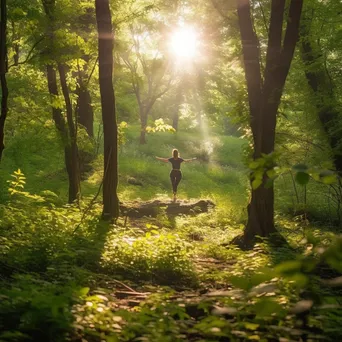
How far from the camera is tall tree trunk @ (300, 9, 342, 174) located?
1467cm

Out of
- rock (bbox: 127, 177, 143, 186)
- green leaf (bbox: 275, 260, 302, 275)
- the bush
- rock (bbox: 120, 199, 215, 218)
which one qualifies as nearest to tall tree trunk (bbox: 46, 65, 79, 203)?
rock (bbox: 120, 199, 215, 218)

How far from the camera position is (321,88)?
15.7 m

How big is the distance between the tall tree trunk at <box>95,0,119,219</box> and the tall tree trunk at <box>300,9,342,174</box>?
7.29 meters

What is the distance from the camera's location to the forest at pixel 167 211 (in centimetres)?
344

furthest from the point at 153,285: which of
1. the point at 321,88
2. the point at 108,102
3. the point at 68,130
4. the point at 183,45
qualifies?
the point at 183,45

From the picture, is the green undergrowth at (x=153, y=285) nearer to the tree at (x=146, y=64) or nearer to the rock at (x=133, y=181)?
the rock at (x=133, y=181)

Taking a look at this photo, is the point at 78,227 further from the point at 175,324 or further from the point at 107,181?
the point at 175,324

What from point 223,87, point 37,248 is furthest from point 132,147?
point 37,248

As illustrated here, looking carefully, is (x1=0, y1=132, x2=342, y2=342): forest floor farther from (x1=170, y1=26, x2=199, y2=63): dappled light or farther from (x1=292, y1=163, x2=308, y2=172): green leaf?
(x1=170, y1=26, x2=199, y2=63): dappled light

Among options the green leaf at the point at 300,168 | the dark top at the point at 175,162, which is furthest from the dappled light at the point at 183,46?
the green leaf at the point at 300,168

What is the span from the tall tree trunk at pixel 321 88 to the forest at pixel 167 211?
6 cm

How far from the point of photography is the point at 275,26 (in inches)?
371

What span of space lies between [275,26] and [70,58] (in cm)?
518

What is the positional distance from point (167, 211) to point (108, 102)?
243 inches
